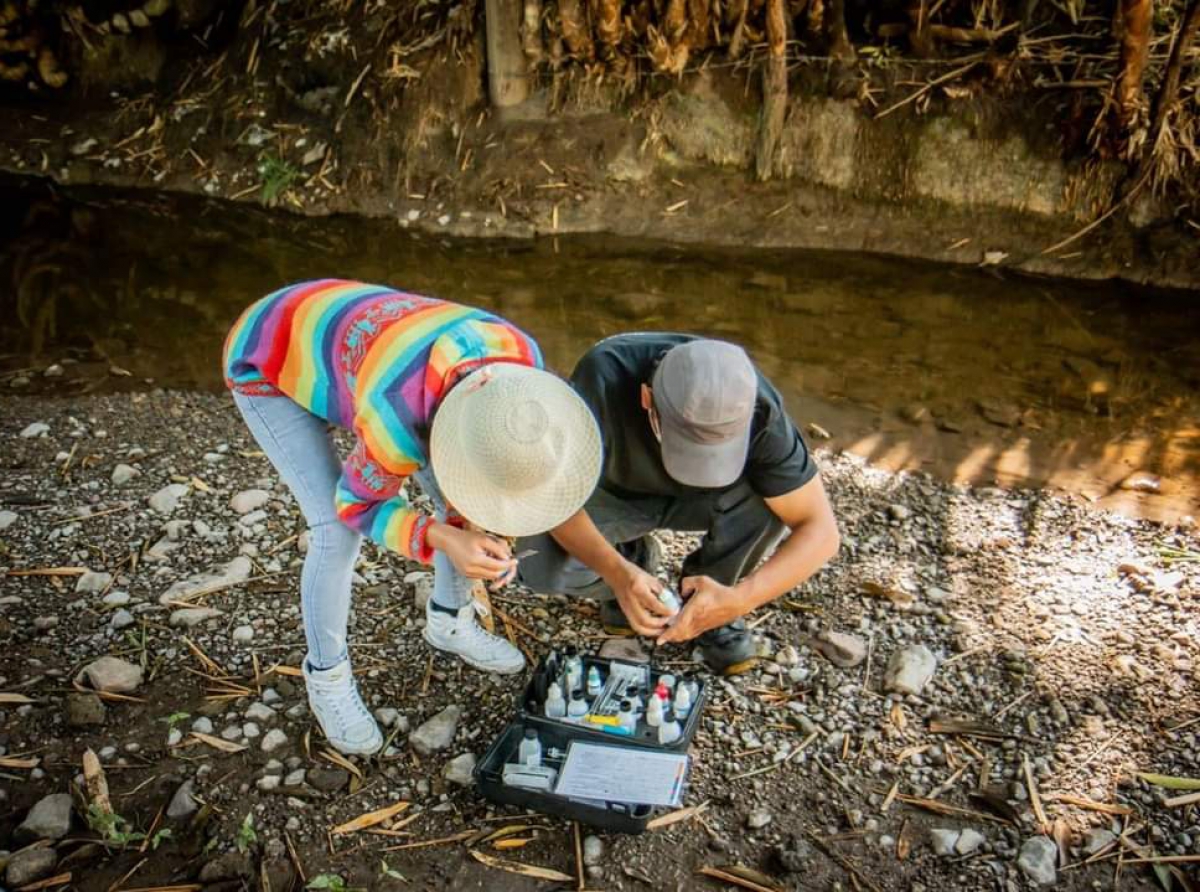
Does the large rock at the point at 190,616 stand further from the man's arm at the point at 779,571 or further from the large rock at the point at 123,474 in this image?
the man's arm at the point at 779,571

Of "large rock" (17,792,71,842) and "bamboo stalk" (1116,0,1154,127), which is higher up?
"bamboo stalk" (1116,0,1154,127)

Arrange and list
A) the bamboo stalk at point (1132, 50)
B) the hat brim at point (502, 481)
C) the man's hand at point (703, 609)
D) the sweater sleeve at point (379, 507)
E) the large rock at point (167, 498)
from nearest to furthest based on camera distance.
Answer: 1. the hat brim at point (502, 481)
2. the sweater sleeve at point (379, 507)
3. the man's hand at point (703, 609)
4. the large rock at point (167, 498)
5. the bamboo stalk at point (1132, 50)

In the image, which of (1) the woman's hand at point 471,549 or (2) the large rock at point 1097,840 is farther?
(2) the large rock at point 1097,840

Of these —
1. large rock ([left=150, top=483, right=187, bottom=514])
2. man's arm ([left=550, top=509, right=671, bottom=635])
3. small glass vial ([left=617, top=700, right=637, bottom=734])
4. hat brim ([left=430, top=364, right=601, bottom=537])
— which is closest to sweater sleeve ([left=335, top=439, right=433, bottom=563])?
hat brim ([left=430, top=364, right=601, bottom=537])

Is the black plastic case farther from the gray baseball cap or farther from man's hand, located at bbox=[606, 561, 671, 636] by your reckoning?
→ the gray baseball cap

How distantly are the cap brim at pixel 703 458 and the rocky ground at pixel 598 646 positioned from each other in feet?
2.80

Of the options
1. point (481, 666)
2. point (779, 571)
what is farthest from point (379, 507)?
point (779, 571)

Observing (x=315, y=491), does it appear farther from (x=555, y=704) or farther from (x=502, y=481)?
(x=555, y=704)

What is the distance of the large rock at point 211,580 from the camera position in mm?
3203

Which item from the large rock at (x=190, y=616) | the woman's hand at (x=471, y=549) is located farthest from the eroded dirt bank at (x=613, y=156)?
the woman's hand at (x=471, y=549)

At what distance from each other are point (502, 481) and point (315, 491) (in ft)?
2.33

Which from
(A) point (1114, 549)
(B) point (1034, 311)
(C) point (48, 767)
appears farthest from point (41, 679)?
(B) point (1034, 311)

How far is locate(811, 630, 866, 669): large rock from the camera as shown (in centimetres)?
304

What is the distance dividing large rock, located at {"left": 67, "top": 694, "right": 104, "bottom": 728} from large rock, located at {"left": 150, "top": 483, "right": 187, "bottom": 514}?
3.26 feet
